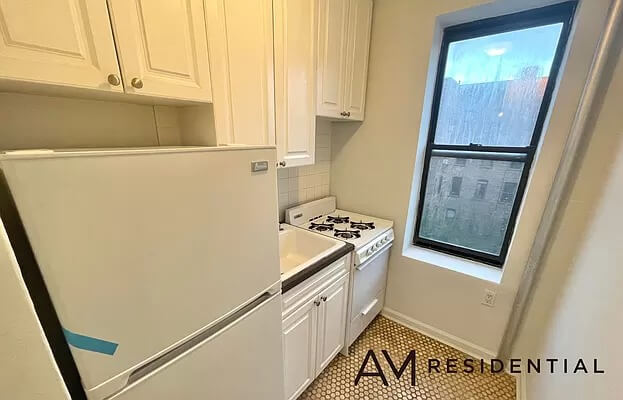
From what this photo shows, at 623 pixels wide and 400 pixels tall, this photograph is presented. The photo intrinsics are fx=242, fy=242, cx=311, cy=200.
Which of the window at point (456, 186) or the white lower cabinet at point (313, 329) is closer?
the white lower cabinet at point (313, 329)

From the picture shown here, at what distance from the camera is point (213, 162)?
733 millimetres

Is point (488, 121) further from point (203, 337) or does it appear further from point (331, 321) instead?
point (203, 337)

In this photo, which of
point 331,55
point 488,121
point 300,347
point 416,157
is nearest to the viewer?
point 300,347

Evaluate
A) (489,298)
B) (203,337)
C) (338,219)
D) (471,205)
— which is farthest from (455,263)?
(203,337)

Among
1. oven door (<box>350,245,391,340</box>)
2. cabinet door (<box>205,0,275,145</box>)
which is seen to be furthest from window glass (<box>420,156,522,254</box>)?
cabinet door (<box>205,0,275,145</box>)

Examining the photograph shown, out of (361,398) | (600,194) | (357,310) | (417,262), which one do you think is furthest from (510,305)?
(361,398)

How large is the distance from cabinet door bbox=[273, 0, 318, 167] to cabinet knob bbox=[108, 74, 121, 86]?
0.69 metres

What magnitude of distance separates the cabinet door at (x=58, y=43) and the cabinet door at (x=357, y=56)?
135 cm

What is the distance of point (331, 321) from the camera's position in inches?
60.1

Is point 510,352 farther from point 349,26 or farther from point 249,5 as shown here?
point 249,5

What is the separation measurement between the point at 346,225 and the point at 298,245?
428mm

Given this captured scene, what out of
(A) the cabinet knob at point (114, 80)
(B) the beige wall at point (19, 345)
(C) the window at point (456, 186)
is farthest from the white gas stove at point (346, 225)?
(B) the beige wall at point (19, 345)

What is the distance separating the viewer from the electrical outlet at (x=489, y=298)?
5.44 feet

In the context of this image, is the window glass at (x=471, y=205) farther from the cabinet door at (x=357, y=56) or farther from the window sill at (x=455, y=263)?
the cabinet door at (x=357, y=56)
